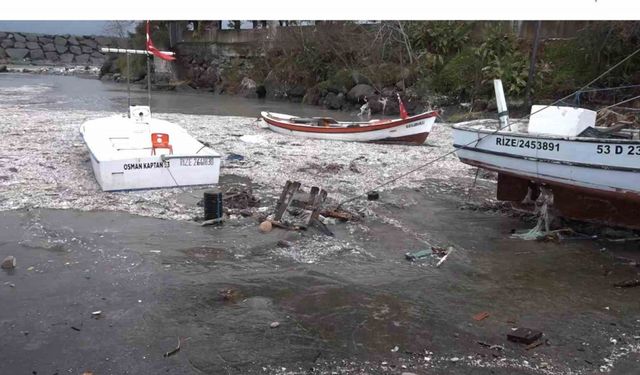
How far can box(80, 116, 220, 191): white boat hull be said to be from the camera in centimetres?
1165

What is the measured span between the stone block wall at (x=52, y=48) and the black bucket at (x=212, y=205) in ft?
201

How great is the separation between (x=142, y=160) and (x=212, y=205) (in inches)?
98.4

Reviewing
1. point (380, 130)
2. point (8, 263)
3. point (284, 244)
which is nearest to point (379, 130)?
point (380, 130)

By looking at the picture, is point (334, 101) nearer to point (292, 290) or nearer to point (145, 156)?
point (145, 156)

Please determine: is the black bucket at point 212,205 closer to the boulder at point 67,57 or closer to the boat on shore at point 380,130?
the boat on shore at point 380,130

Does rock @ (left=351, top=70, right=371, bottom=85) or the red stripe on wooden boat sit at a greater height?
rock @ (left=351, top=70, right=371, bottom=85)

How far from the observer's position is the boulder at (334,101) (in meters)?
34.6

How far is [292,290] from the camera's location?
298 inches

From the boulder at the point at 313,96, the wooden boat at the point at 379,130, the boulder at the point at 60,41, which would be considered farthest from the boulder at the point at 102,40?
the wooden boat at the point at 379,130

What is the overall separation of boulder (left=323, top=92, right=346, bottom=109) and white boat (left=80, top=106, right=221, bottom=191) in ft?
68.0

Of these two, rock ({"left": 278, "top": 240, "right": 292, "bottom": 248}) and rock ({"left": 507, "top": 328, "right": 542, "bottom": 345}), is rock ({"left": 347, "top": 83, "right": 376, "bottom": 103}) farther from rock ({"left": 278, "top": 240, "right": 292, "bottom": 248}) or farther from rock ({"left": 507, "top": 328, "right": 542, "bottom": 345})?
rock ({"left": 507, "top": 328, "right": 542, "bottom": 345})

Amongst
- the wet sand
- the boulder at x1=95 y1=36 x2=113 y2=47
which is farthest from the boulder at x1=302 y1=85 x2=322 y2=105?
the boulder at x1=95 y1=36 x2=113 y2=47
